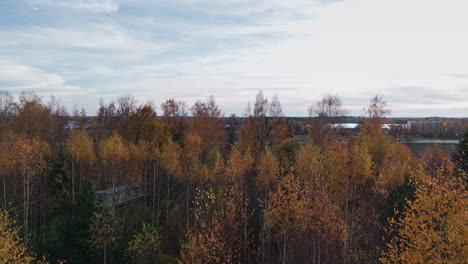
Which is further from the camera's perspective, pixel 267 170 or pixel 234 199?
pixel 267 170

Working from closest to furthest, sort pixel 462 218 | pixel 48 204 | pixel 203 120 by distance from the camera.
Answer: pixel 462 218, pixel 48 204, pixel 203 120

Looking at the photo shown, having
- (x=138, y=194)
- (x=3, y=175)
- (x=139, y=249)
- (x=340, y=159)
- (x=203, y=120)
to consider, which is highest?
(x=203, y=120)

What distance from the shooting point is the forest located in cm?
1523

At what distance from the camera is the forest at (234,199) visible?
1523 cm

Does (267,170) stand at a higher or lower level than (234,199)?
higher

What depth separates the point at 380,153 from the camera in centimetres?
3331

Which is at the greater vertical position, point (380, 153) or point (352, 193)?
point (380, 153)

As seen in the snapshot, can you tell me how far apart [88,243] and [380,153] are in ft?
89.0

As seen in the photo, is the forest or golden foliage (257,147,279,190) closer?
the forest

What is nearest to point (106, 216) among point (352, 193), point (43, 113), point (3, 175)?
point (3, 175)

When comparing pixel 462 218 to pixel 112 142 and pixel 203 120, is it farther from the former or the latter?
pixel 203 120

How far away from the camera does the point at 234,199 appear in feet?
70.5

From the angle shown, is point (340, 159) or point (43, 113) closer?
point (340, 159)

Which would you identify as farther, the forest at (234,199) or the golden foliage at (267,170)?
the golden foliage at (267,170)
